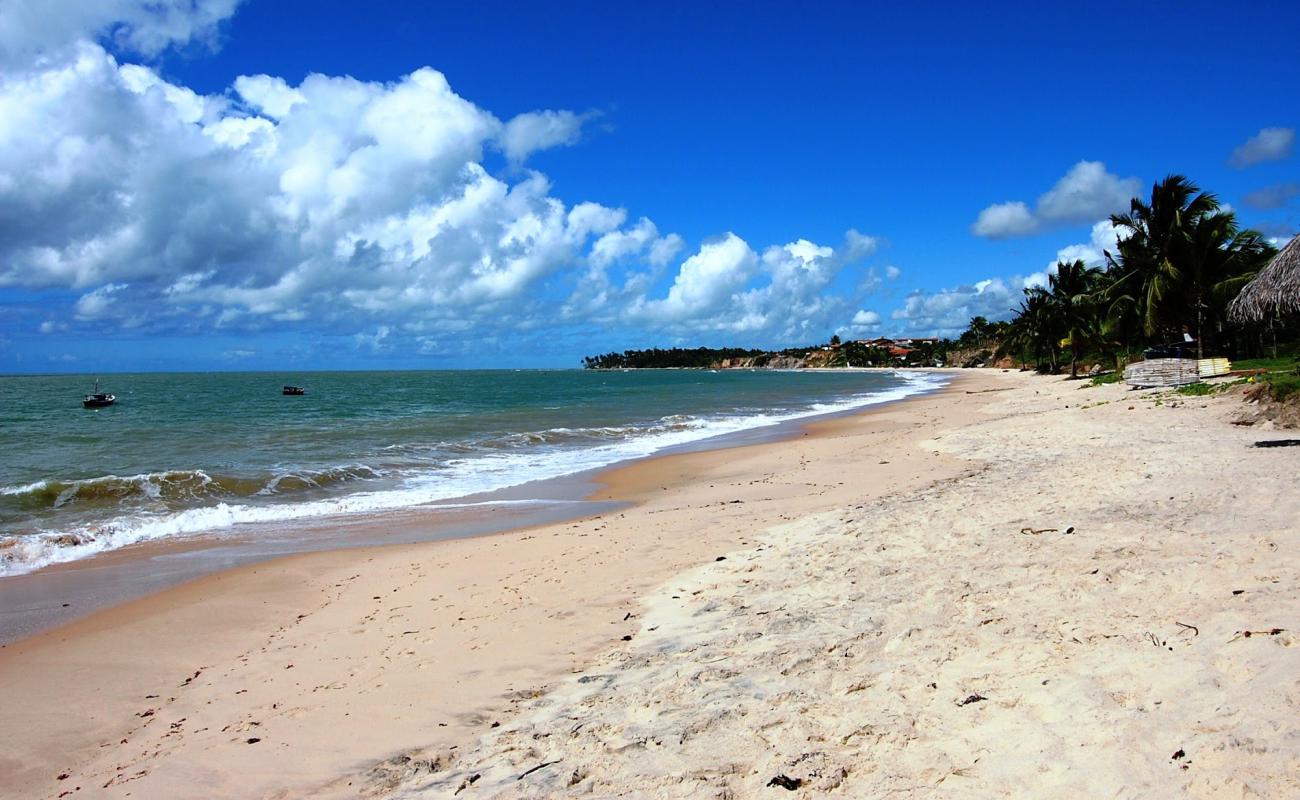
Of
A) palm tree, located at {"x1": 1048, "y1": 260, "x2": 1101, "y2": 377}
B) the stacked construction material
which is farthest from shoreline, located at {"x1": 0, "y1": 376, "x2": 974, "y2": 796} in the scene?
palm tree, located at {"x1": 1048, "y1": 260, "x2": 1101, "y2": 377}

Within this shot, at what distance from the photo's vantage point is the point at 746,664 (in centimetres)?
487

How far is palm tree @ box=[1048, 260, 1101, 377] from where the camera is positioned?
55406 mm

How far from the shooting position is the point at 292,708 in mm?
5227

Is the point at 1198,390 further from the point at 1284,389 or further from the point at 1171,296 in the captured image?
the point at 1171,296

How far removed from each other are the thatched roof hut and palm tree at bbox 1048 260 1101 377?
4244 cm

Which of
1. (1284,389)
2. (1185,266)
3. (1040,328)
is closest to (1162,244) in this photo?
(1185,266)

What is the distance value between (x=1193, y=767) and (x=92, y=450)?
29.9 m

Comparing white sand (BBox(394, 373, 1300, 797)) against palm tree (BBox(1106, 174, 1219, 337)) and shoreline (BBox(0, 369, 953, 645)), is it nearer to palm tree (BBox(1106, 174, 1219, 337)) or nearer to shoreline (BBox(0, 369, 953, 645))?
shoreline (BBox(0, 369, 953, 645))

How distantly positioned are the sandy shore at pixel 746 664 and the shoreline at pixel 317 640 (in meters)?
0.04

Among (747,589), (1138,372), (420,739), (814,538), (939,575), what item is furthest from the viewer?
(1138,372)

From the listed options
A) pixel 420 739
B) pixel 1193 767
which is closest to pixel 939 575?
pixel 1193 767

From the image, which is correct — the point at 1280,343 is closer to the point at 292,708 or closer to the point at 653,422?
the point at 653,422

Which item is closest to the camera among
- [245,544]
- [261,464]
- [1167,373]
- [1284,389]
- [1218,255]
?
[245,544]

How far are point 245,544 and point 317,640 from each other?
5801mm
